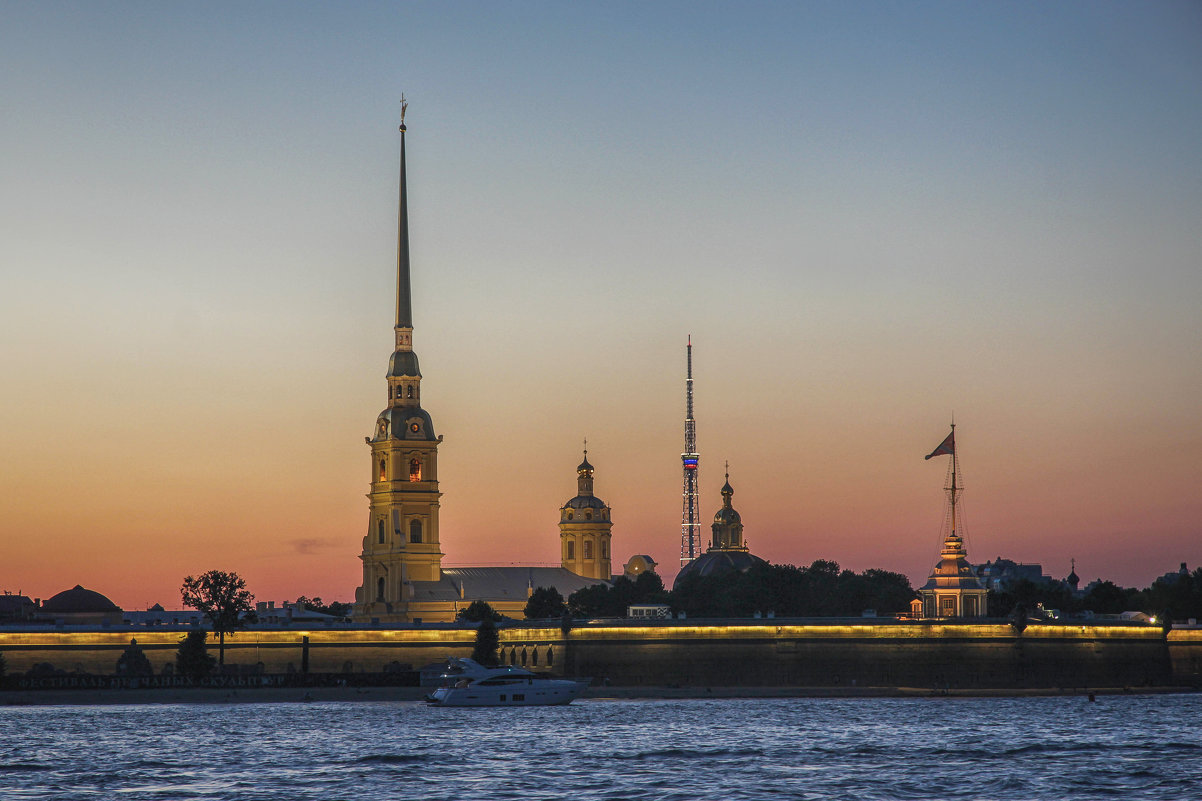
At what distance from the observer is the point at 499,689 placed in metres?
116

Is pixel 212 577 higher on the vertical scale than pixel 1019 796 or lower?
higher

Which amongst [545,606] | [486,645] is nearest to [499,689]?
[486,645]

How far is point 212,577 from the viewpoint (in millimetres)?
142750

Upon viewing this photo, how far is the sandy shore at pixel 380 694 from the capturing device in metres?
128

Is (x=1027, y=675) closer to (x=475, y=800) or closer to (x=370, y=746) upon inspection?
(x=370, y=746)

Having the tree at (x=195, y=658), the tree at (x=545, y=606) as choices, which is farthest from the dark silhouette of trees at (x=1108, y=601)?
the tree at (x=195, y=658)

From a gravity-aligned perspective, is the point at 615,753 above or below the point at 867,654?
below

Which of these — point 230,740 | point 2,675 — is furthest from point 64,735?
point 2,675

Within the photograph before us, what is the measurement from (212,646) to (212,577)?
554 centimetres

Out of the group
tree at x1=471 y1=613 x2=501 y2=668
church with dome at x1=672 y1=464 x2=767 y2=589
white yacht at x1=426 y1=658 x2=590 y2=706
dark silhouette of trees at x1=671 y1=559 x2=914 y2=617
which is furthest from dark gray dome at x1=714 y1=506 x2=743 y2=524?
white yacht at x1=426 y1=658 x2=590 y2=706

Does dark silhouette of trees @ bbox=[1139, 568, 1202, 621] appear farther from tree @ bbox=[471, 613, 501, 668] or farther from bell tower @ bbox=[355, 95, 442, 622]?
bell tower @ bbox=[355, 95, 442, 622]

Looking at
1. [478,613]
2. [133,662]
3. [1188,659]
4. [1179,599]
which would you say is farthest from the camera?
[478,613]

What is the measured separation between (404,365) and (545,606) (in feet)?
94.8

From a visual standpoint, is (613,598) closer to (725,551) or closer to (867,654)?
(725,551)
